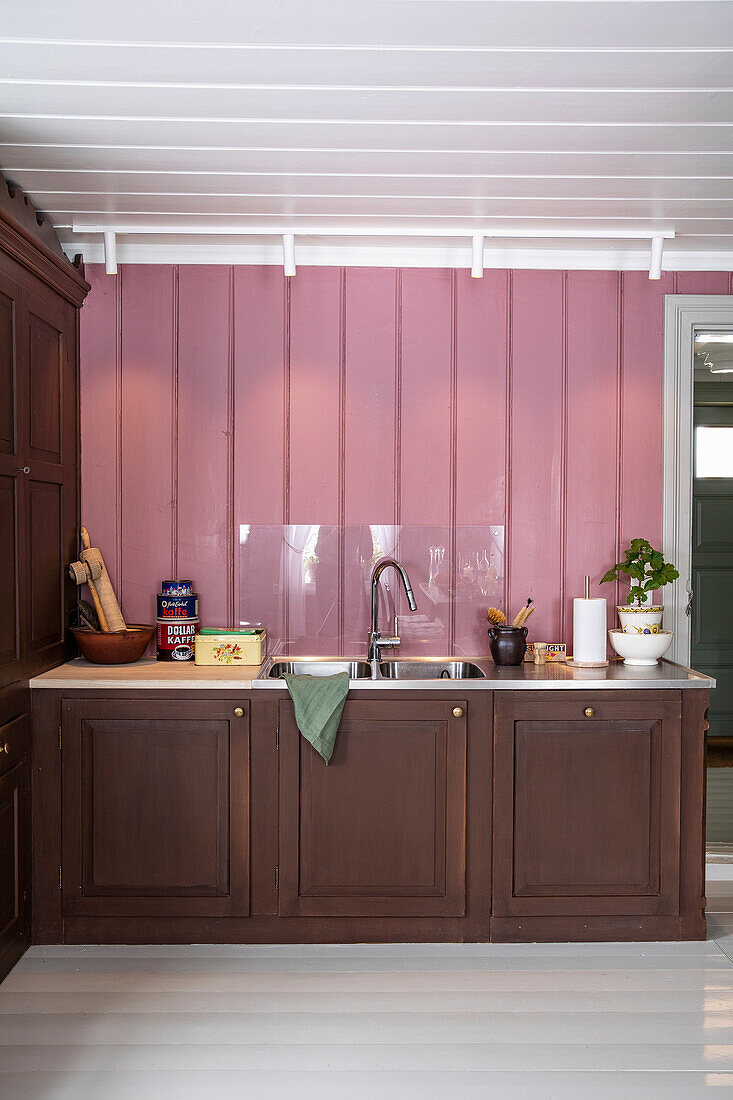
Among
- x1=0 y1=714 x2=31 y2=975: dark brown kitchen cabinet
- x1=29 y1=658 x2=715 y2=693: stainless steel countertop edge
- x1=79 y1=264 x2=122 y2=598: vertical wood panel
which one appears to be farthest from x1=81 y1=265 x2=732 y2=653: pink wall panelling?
x1=0 y1=714 x2=31 y2=975: dark brown kitchen cabinet

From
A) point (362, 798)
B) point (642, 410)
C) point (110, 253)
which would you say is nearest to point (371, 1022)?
point (362, 798)

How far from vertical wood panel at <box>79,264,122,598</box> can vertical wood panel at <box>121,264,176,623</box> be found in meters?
0.03

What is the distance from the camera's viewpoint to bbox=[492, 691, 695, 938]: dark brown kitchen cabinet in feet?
9.92

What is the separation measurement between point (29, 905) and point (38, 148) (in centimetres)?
239

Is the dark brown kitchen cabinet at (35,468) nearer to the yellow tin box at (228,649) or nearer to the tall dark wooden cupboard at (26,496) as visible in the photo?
the tall dark wooden cupboard at (26,496)

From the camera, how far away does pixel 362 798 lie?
3.00 metres

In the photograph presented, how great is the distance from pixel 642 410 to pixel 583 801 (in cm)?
155

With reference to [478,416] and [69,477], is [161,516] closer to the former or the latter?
[69,477]

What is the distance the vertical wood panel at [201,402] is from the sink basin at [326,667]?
499 mm

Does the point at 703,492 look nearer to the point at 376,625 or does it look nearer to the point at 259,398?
the point at 376,625

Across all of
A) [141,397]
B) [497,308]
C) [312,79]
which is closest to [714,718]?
[497,308]

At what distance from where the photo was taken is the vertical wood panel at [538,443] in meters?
3.55

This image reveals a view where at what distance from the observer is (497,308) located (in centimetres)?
354

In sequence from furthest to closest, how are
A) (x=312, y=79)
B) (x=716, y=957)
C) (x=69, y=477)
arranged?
(x=69, y=477) < (x=716, y=957) < (x=312, y=79)
